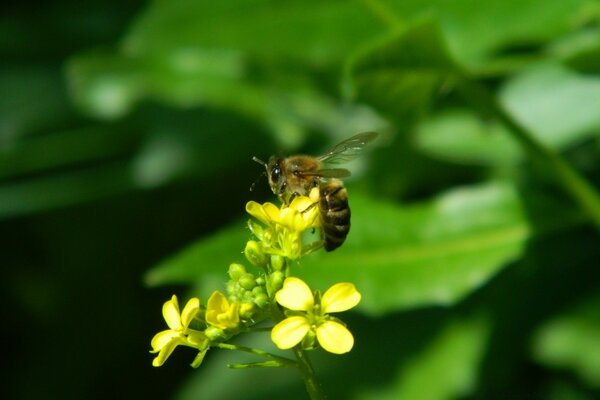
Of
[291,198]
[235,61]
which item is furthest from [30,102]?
[291,198]

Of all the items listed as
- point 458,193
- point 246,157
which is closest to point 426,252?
point 458,193

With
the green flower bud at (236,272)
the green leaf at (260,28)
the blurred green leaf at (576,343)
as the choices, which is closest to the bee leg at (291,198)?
the green flower bud at (236,272)

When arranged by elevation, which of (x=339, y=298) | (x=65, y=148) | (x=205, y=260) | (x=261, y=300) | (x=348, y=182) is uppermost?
(x=65, y=148)

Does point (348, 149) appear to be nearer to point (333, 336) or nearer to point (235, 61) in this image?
point (333, 336)

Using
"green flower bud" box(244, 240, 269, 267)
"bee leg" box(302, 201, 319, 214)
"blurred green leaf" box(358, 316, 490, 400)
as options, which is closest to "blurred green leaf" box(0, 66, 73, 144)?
"blurred green leaf" box(358, 316, 490, 400)

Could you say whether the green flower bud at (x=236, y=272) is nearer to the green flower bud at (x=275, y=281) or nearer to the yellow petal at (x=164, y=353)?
the green flower bud at (x=275, y=281)

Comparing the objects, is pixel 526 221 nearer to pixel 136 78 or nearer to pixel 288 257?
pixel 288 257

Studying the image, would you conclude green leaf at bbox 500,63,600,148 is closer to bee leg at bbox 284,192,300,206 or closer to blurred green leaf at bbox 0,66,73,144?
bee leg at bbox 284,192,300,206
